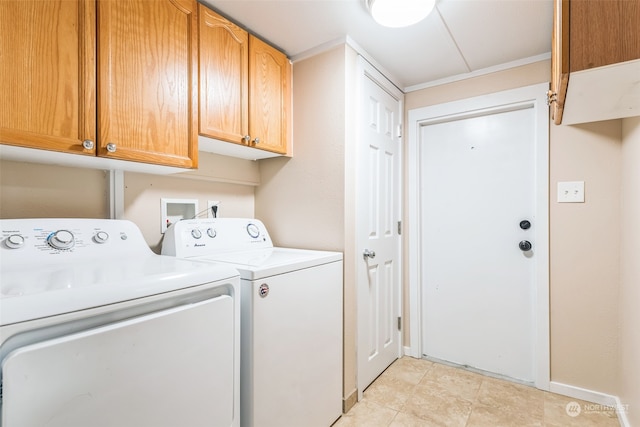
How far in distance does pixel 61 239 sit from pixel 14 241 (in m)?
0.13

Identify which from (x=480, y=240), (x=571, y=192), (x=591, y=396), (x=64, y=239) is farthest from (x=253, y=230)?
(x=591, y=396)

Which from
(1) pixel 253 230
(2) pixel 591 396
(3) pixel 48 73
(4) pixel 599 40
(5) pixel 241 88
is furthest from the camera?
(1) pixel 253 230

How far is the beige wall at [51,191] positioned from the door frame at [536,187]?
6.44ft

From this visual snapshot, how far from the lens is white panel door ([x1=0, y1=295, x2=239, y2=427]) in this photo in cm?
66

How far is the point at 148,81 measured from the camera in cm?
127

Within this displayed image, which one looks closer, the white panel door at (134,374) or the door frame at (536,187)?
the white panel door at (134,374)

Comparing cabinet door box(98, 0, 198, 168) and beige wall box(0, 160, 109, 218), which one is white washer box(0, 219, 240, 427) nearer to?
beige wall box(0, 160, 109, 218)

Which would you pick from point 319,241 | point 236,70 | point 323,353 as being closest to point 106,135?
point 236,70

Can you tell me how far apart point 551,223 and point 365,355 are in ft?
4.51

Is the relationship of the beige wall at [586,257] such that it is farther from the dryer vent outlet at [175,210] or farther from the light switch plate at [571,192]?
the dryer vent outlet at [175,210]

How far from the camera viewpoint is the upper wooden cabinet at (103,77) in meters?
0.96

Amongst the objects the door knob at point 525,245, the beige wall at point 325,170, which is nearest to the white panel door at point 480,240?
the door knob at point 525,245

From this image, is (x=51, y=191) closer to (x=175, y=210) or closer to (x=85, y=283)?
(x=175, y=210)

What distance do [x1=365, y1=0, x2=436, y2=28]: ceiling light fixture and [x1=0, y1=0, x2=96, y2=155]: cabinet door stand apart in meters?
1.14
